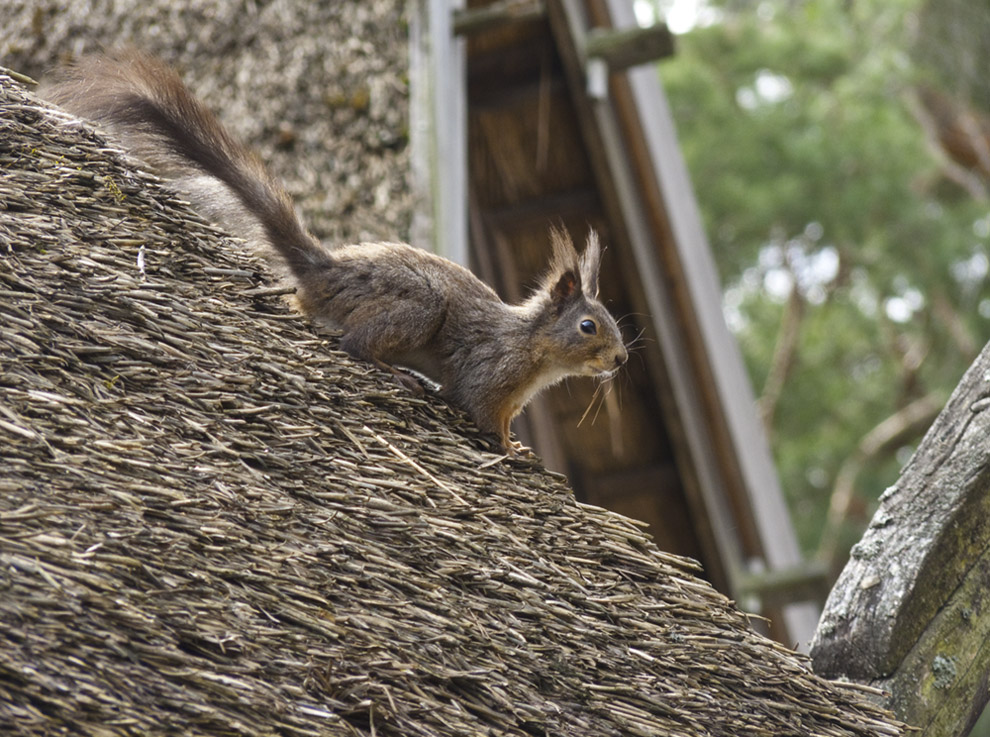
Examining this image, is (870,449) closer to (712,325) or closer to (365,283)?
(712,325)

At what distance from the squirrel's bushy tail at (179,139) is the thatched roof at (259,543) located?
138mm

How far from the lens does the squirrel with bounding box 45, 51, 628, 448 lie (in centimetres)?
364

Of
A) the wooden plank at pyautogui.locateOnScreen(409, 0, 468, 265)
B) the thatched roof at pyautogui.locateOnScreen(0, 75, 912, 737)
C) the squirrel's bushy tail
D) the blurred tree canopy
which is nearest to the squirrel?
the squirrel's bushy tail

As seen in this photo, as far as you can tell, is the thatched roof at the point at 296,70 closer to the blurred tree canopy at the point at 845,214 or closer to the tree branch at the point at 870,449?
the blurred tree canopy at the point at 845,214

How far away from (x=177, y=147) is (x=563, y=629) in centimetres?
193

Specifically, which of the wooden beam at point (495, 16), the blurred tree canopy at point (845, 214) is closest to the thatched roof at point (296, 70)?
the wooden beam at point (495, 16)

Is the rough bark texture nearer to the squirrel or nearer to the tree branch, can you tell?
the squirrel

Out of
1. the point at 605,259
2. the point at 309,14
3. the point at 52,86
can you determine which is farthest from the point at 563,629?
the point at 605,259

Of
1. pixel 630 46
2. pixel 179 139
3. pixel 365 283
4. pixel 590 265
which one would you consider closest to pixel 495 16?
pixel 630 46

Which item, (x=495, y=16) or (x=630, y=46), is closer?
(x=495, y=16)

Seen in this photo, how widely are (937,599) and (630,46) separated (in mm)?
3887

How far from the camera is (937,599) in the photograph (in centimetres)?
349

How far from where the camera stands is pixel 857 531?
15398mm

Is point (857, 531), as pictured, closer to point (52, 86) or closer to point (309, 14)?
point (309, 14)
